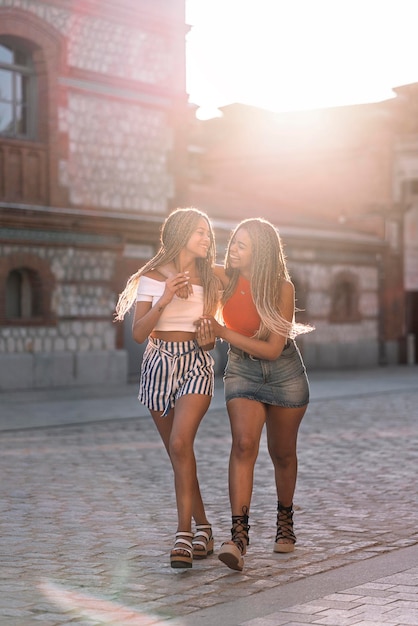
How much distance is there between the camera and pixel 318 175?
124 feet

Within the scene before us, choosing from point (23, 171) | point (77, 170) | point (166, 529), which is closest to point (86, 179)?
point (77, 170)

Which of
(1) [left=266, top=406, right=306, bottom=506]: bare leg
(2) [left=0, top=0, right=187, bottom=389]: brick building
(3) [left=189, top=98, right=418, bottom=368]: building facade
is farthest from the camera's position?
(3) [left=189, top=98, right=418, bottom=368]: building facade

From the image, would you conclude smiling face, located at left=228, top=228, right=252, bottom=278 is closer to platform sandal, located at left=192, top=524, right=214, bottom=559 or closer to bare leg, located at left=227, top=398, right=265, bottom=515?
bare leg, located at left=227, top=398, right=265, bottom=515

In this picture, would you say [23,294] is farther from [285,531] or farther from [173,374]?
[173,374]

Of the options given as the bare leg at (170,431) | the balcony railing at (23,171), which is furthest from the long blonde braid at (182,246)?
the balcony railing at (23,171)

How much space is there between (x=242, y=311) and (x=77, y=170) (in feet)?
57.9

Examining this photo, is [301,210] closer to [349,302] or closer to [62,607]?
[349,302]

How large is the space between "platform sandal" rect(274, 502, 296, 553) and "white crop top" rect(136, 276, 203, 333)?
120cm

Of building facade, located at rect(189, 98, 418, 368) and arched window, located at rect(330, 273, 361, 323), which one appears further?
arched window, located at rect(330, 273, 361, 323)

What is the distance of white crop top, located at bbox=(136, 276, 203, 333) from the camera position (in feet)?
21.9

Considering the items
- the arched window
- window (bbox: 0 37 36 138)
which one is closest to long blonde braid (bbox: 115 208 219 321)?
window (bbox: 0 37 36 138)

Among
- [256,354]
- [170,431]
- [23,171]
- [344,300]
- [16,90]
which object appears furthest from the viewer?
[344,300]

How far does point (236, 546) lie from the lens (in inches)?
250

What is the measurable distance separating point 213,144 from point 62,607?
3591cm
